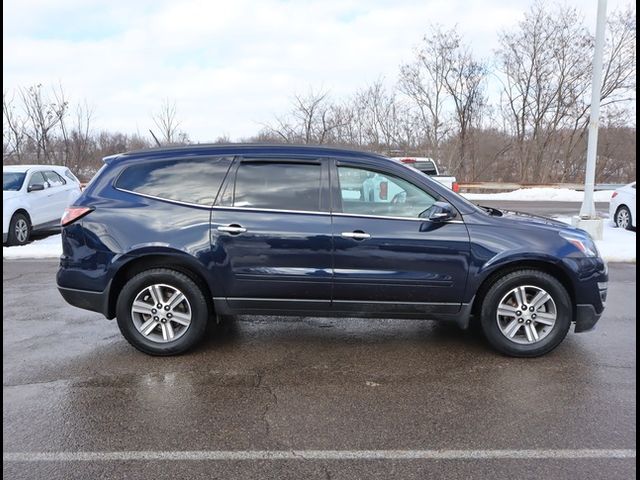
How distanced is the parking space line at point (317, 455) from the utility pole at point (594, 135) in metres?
8.57

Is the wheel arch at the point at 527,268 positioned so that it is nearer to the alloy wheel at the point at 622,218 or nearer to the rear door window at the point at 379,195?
the rear door window at the point at 379,195

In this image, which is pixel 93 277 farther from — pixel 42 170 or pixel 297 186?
pixel 42 170

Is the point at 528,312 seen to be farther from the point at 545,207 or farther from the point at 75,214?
the point at 545,207

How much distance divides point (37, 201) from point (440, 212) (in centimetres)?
1015

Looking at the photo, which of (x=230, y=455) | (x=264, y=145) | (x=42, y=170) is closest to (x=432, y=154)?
(x=42, y=170)

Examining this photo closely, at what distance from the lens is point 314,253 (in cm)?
419

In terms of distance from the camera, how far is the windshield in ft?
35.5

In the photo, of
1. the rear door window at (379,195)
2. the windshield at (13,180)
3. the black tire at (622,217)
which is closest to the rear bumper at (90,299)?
the rear door window at (379,195)

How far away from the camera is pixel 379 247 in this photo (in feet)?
13.6

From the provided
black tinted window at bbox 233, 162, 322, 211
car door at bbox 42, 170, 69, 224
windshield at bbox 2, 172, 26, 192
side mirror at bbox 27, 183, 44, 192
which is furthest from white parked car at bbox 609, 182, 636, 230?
windshield at bbox 2, 172, 26, 192

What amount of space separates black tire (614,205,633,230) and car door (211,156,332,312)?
1093 centimetres

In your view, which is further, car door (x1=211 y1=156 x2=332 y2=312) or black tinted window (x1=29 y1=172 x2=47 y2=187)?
black tinted window (x1=29 y1=172 x2=47 y2=187)

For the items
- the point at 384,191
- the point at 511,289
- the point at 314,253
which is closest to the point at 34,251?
the point at 314,253

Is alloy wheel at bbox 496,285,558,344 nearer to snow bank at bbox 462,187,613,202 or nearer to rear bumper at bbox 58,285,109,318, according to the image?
rear bumper at bbox 58,285,109,318
